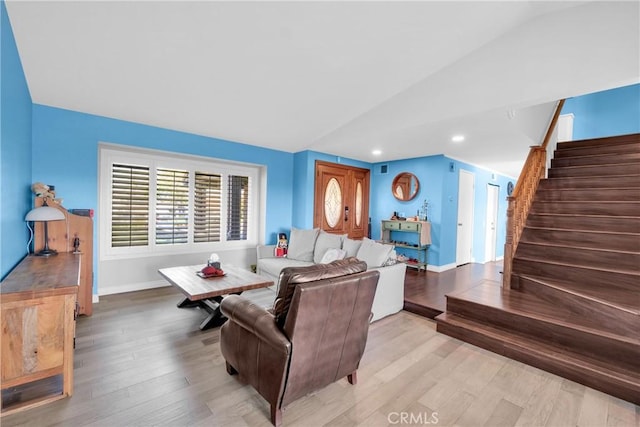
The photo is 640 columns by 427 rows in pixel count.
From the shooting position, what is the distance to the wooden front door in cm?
571

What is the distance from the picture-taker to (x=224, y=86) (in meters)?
3.25

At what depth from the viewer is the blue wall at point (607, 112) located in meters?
5.37

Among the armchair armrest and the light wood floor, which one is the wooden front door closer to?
the light wood floor

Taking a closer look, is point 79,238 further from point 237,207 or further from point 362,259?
point 362,259

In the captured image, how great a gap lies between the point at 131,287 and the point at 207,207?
63.2 inches

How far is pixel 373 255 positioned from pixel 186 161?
3.30 m

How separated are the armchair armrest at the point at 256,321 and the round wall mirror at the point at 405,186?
187 inches

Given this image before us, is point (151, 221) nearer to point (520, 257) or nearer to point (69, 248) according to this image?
point (69, 248)

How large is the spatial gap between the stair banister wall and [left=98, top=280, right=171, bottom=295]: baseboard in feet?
15.8

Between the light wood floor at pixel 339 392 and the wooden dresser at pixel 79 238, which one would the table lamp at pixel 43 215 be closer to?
the wooden dresser at pixel 79 238

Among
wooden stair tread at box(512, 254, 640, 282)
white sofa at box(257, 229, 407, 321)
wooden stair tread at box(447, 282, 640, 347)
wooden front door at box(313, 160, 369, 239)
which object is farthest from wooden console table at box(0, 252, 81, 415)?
wooden stair tread at box(512, 254, 640, 282)

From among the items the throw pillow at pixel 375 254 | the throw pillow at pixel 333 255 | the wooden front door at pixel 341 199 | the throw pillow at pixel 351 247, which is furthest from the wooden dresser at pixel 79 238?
the wooden front door at pixel 341 199

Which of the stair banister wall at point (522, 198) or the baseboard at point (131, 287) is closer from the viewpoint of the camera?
the stair banister wall at point (522, 198)

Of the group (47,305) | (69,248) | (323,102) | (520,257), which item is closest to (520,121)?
(520,257)
